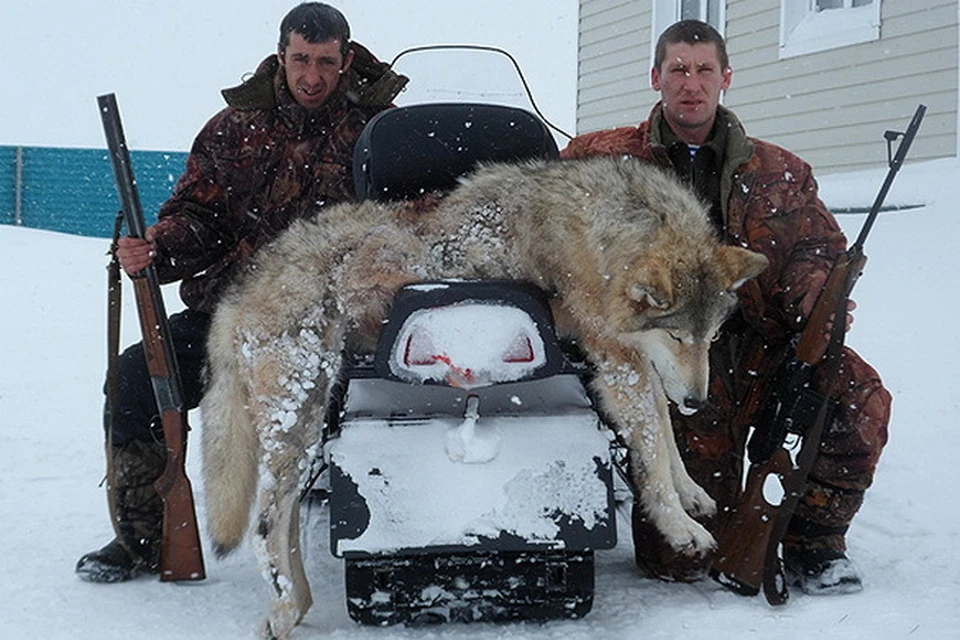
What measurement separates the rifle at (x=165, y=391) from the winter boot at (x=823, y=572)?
213cm

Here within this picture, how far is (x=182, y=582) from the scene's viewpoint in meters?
3.46

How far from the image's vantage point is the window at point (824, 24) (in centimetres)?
989

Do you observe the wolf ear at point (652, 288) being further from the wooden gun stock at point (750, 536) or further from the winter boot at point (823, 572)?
the winter boot at point (823, 572)

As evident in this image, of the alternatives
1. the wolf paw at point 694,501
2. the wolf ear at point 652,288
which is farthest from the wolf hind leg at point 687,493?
the wolf ear at point 652,288

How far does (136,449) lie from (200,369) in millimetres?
424

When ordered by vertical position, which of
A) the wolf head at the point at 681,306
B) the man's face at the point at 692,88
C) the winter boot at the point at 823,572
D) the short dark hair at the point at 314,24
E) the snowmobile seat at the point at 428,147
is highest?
the short dark hair at the point at 314,24

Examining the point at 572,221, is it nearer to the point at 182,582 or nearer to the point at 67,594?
the point at 182,582

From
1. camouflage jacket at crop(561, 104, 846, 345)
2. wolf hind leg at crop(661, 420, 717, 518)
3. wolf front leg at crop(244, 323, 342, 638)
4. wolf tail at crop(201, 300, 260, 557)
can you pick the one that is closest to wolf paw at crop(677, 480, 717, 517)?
wolf hind leg at crop(661, 420, 717, 518)

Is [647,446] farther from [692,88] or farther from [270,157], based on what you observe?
[270,157]

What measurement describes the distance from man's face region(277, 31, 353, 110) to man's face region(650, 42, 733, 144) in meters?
1.50

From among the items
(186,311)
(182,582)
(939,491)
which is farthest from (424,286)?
(939,491)

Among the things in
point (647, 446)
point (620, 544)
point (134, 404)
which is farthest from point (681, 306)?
point (134, 404)

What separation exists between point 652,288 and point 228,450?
1.47 metres

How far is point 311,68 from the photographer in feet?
14.2
